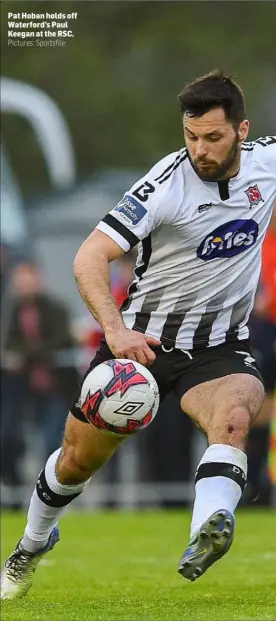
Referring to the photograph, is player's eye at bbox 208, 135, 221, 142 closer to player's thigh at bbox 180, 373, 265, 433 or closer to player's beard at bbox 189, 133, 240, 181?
player's beard at bbox 189, 133, 240, 181

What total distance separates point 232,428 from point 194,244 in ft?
3.37

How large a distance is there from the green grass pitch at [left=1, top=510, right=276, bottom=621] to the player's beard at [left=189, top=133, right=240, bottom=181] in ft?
6.44

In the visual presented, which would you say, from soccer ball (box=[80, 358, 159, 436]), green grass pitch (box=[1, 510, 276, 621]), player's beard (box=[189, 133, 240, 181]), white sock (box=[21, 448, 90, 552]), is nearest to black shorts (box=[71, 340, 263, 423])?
white sock (box=[21, 448, 90, 552])

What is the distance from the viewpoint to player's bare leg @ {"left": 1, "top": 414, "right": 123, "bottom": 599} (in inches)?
252

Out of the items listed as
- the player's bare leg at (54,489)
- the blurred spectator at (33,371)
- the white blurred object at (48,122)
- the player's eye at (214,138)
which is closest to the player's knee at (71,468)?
the player's bare leg at (54,489)

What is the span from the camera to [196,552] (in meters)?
5.14

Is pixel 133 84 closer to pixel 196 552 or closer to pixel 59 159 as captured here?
pixel 59 159

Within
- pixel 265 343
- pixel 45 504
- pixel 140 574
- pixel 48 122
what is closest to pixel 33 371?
pixel 265 343

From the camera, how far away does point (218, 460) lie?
5.56 metres

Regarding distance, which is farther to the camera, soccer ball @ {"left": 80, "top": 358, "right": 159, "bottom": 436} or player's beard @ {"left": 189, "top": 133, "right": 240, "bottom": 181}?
player's beard @ {"left": 189, "top": 133, "right": 240, "bottom": 181}

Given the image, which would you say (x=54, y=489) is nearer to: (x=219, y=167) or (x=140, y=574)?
(x=140, y=574)

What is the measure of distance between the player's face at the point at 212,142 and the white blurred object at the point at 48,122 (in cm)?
763

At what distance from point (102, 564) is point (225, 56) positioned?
24.1 ft

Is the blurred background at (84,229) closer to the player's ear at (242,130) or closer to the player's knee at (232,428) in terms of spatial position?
the player's ear at (242,130)
